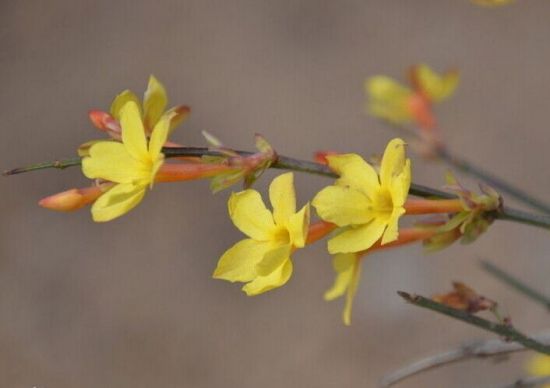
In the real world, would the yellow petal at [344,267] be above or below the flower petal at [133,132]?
below

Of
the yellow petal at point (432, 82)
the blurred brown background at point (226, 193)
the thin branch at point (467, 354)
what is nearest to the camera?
the thin branch at point (467, 354)

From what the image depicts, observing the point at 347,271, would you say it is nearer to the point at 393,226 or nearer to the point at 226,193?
the point at 393,226

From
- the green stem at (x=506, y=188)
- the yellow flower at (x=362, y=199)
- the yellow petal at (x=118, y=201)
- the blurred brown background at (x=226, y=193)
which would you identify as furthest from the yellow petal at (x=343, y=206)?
the blurred brown background at (x=226, y=193)

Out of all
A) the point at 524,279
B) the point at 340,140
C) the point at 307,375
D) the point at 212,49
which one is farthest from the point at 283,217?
the point at 212,49

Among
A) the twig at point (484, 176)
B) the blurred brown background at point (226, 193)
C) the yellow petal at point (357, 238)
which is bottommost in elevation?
the blurred brown background at point (226, 193)

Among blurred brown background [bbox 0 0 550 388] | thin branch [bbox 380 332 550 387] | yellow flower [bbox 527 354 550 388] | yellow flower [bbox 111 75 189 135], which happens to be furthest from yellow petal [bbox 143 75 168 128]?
blurred brown background [bbox 0 0 550 388]

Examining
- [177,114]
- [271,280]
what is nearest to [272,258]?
[271,280]

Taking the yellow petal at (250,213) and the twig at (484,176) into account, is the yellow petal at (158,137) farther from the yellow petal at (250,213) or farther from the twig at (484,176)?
the twig at (484,176)

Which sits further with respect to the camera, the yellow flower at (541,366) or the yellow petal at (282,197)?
the yellow flower at (541,366)

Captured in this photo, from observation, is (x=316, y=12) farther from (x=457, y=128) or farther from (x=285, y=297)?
(x=285, y=297)
